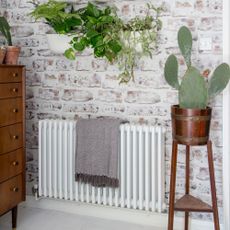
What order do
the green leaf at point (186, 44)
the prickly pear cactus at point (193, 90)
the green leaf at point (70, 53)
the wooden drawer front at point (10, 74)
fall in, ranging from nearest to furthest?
the prickly pear cactus at point (193, 90) < the green leaf at point (186, 44) < the wooden drawer front at point (10, 74) < the green leaf at point (70, 53)

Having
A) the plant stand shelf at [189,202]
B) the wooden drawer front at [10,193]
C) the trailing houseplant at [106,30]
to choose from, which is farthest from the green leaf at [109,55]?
the wooden drawer front at [10,193]

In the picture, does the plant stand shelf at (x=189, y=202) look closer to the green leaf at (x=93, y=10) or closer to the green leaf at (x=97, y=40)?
the green leaf at (x=97, y=40)

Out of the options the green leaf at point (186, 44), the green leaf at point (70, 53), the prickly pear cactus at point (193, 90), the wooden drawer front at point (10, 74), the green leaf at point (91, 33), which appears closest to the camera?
the prickly pear cactus at point (193, 90)

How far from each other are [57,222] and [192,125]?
138 cm

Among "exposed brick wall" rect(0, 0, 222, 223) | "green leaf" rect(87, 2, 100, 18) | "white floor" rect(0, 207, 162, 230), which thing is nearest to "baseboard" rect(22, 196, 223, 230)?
"white floor" rect(0, 207, 162, 230)

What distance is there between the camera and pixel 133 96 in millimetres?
2707

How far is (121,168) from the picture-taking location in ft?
8.61

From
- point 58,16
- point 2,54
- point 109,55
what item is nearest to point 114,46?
point 109,55

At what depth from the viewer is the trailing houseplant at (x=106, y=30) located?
248cm

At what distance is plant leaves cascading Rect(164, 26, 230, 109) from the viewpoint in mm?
2020

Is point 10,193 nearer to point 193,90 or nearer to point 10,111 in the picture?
point 10,111

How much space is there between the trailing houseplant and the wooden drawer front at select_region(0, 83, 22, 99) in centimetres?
44

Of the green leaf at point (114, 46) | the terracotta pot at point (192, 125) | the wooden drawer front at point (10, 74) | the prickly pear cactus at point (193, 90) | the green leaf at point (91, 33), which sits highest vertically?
the green leaf at point (91, 33)

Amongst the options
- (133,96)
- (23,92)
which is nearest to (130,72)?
(133,96)
